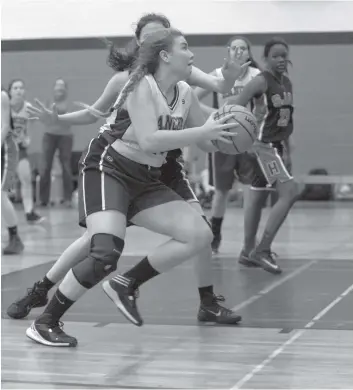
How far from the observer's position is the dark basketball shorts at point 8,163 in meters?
9.34

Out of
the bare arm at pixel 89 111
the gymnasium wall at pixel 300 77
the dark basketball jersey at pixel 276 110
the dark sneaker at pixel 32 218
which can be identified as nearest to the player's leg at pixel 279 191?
the dark basketball jersey at pixel 276 110

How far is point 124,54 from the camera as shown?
5.54 meters

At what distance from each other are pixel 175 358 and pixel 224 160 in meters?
A: 4.35

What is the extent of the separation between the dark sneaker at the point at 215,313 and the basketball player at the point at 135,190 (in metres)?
0.55

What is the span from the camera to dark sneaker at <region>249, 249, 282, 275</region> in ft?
25.8

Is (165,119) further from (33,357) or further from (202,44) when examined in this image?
(202,44)

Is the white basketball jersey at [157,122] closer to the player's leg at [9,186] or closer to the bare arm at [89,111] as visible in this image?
the bare arm at [89,111]

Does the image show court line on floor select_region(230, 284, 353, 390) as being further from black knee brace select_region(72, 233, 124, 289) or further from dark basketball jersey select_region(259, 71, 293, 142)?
dark basketball jersey select_region(259, 71, 293, 142)

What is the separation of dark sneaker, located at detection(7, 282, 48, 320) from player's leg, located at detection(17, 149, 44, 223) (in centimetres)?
662

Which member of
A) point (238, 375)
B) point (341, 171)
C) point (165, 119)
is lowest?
point (341, 171)

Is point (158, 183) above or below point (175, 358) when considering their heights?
above

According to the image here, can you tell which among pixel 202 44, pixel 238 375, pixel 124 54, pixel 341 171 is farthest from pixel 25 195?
pixel 238 375

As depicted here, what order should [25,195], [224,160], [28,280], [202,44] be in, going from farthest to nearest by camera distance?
[202,44] → [25,195] → [224,160] → [28,280]

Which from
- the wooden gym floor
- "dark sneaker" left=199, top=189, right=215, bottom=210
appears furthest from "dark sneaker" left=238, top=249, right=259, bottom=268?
"dark sneaker" left=199, top=189, right=215, bottom=210
